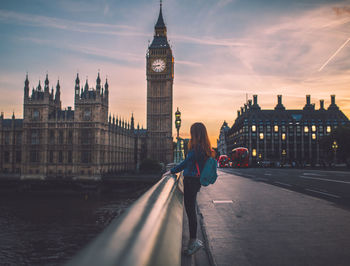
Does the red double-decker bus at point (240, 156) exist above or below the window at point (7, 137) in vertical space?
below

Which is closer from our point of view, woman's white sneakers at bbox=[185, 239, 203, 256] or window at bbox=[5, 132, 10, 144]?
woman's white sneakers at bbox=[185, 239, 203, 256]

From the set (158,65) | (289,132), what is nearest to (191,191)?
(158,65)

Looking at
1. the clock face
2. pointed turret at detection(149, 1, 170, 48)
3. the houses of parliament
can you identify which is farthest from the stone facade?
pointed turret at detection(149, 1, 170, 48)

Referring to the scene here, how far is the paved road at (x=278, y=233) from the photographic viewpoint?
12.6 ft

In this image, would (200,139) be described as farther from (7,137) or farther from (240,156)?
(7,137)

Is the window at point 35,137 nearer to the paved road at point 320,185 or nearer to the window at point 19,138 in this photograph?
the window at point 19,138

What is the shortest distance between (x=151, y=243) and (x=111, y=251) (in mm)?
235

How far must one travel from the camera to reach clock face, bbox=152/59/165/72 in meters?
106

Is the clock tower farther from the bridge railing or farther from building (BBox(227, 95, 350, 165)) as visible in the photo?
the bridge railing

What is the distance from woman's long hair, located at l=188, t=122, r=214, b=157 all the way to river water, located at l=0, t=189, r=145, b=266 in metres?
10.8

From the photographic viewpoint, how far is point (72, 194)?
61562 millimetres

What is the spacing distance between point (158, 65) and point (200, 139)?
105 metres

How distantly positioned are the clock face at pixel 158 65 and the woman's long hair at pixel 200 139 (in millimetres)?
103236

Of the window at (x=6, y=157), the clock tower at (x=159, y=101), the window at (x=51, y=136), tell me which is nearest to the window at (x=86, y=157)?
the window at (x=51, y=136)
